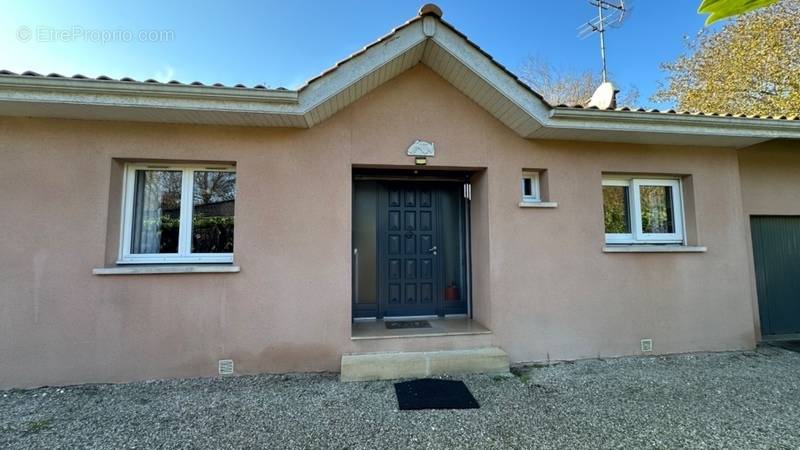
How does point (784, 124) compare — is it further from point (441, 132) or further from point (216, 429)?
point (216, 429)

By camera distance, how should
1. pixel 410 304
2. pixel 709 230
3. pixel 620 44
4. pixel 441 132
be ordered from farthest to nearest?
pixel 620 44 < pixel 410 304 < pixel 709 230 < pixel 441 132

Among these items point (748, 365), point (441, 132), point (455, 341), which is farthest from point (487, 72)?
point (748, 365)

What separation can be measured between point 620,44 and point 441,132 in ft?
33.0

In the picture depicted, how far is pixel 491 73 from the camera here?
16.0ft

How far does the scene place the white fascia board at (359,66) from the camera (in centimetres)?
452

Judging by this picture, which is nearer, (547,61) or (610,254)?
(610,254)

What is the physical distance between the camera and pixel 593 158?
561cm

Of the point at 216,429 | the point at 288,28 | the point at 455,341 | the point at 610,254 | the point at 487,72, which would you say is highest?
the point at 288,28

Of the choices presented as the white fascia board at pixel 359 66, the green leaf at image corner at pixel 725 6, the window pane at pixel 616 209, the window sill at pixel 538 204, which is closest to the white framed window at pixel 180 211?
the white fascia board at pixel 359 66

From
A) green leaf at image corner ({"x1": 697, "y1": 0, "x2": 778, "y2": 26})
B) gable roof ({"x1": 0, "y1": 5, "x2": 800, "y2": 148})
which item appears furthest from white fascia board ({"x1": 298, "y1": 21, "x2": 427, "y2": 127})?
green leaf at image corner ({"x1": 697, "y1": 0, "x2": 778, "y2": 26})

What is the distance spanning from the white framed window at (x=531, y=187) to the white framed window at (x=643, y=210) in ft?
4.03

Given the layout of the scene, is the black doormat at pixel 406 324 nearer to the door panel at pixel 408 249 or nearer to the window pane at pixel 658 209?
the door panel at pixel 408 249

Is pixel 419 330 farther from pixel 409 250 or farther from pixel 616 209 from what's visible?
pixel 616 209

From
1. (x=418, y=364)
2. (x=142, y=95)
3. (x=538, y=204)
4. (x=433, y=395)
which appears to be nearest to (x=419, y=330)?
(x=418, y=364)
